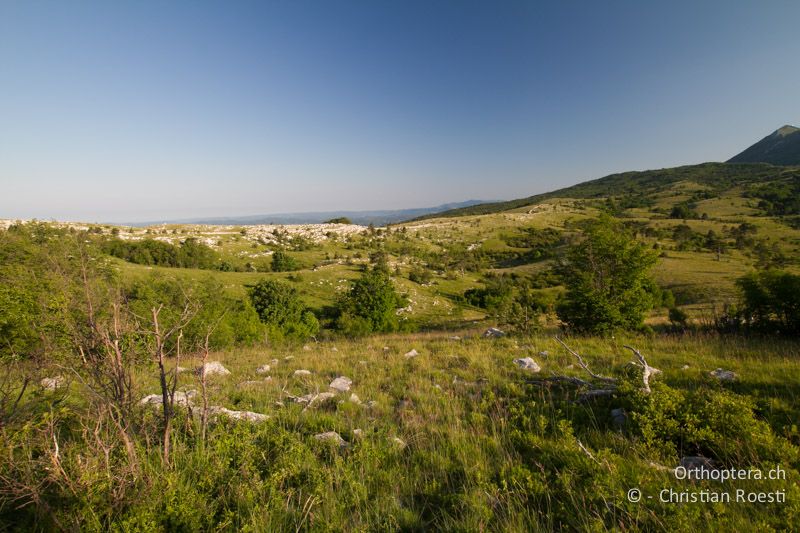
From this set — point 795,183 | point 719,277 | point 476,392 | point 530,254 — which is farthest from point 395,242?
point 795,183

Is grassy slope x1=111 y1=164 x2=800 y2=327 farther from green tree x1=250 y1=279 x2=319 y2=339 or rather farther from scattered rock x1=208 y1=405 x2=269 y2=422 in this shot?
scattered rock x1=208 y1=405 x2=269 y2=422

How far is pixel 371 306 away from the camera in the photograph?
35688mm

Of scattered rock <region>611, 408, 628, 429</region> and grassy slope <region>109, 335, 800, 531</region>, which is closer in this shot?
grassy slope <region>109, 335, 800, 531</region>

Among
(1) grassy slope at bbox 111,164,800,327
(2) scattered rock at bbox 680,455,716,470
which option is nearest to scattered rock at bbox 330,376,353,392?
(2) scattered rock at bbox 680,455,716,470

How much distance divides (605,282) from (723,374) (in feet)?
32.3

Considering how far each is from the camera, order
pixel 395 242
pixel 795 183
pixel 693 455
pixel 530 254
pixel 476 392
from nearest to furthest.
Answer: pixel 693 455
pixel 476 392
pixel 395 242
pixel 530 254
pixel 795 183

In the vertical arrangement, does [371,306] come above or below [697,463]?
below

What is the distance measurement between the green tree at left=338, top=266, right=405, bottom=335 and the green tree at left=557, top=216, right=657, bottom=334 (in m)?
22.3

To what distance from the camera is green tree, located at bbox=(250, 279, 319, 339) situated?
1216 inches

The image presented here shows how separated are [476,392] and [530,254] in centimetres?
8884

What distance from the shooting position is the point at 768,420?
4.30 meters

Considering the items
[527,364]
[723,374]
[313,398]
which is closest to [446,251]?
[527,364]

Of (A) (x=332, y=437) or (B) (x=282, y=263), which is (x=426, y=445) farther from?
(B) (x=282, y=263)

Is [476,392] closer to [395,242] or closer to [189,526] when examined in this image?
[189,526]
